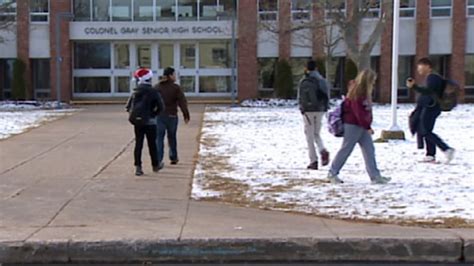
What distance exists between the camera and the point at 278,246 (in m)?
5.95

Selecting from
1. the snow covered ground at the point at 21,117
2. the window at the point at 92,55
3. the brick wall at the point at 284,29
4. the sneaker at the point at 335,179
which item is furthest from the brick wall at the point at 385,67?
the sneaker at the point at 335,179

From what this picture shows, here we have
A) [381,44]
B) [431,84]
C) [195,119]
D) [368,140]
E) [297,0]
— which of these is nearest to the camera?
[368,140]

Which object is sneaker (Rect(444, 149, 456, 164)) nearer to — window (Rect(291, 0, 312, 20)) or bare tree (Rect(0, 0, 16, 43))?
window (Rect(291, 0, 312, 20))

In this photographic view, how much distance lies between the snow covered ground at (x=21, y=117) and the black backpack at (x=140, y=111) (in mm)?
7323

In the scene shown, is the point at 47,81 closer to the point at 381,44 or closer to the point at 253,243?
the point at 381,44

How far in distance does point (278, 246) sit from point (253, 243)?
0.24 m

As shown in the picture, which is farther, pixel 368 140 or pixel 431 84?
pixel 431 84

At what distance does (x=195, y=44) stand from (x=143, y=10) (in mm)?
3338

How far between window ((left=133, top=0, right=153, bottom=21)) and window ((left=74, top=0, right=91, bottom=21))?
2485mm

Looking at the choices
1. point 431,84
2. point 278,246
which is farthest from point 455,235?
point 431,84

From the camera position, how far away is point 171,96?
35.7 feet

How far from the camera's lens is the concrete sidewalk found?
591cm

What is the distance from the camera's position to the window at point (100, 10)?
1320 inches

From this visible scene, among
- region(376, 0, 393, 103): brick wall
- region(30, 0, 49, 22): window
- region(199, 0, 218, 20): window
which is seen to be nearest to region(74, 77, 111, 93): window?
region(30, 0, 49, 22): window
